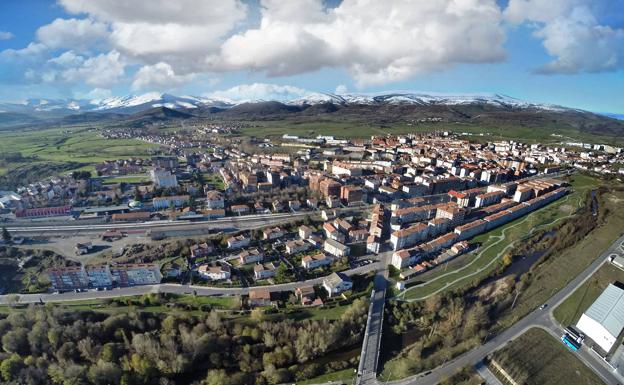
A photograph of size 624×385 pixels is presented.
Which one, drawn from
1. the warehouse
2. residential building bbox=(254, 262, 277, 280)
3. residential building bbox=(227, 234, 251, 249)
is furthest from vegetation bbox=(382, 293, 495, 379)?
residential building bbox=(227, 234, 251, 249)

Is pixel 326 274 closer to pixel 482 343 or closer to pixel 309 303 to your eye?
pixel 309 303

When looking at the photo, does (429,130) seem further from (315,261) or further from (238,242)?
(238,242)

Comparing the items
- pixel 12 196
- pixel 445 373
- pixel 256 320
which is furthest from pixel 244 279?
pixel 12 196

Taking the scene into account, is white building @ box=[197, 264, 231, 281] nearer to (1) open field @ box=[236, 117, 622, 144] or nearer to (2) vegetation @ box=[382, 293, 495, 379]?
(2) vegetation @ box=[382, 293, 495, 379]

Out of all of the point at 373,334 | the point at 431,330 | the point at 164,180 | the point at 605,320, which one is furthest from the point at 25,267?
the point at 605,320

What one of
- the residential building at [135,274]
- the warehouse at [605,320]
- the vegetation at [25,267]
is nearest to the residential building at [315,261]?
the residential building at [135,274]

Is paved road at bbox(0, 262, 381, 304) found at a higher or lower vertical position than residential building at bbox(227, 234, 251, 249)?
lower
